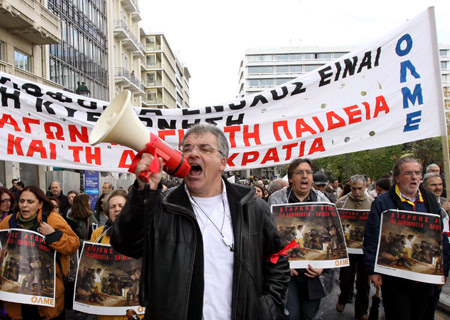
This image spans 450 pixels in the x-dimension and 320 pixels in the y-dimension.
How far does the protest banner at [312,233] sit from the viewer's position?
11.9 ft

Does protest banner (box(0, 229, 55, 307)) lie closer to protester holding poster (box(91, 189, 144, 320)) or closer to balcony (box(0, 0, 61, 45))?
protester holding poster (box(91, 189, 144, 320))

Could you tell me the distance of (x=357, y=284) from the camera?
514 cm

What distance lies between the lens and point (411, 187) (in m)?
3.62

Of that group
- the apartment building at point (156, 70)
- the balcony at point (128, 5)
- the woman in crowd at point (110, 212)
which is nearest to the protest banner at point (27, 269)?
the woman in crowd at point (110, 212)

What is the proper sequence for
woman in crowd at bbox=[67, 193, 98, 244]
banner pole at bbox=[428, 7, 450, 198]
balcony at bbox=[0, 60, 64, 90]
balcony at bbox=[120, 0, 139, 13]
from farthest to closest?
balcony at bbox=[120, 0, 139, 13], balcony at bbox=[0, 60, 64, 90], woman in crowd at bbox=[67, 193, 98, 244], banner pole at bbox=[428, 7, 450, 198]

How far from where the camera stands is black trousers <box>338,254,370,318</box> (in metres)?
5.08

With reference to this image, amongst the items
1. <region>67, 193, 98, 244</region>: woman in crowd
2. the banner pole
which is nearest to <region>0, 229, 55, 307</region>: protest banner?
<region>67, 193, 98, 244</region>: woman in crowd

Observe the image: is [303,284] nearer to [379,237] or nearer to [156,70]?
[379,237]

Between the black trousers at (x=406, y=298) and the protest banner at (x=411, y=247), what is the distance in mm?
150

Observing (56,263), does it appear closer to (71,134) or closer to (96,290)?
(96,290)

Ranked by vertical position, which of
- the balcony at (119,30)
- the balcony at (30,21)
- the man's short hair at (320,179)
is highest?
the balcony at (119,30)

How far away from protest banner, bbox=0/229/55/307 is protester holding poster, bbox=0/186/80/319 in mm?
101

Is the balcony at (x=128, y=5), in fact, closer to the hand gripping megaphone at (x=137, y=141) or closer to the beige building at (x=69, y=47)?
the beige building at (x=69, y=47)

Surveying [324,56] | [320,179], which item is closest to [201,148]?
[320,179]
